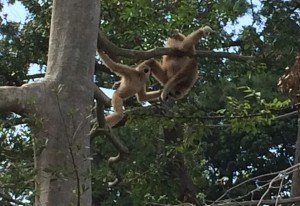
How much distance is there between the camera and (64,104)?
400 centimetres

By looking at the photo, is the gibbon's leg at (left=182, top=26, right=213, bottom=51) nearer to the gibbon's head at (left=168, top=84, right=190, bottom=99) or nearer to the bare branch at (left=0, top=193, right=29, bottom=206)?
the gibbon's head at (left=168, top=84, right=190, bottom=99)

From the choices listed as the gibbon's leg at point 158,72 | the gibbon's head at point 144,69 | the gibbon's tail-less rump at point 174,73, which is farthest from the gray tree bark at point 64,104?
the gibbon's leg at point 158,72

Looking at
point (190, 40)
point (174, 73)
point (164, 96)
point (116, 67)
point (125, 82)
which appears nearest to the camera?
point (190, 40)

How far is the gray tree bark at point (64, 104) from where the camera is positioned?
3773mm

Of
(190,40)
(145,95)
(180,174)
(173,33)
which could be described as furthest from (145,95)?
(180,174)

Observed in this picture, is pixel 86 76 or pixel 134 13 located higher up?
pixel 134 13

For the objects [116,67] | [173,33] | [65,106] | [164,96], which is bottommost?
[65,106]

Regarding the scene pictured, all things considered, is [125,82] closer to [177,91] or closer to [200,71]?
[177,91]

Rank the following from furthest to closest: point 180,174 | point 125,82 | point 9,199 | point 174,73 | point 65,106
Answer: point 180,174 < point 174,73 < point 125,82 < point 65,106 < point 9,199

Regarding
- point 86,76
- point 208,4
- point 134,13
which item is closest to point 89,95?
point 86,76

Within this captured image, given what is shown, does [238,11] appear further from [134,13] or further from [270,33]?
[134,13]

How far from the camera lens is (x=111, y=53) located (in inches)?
197

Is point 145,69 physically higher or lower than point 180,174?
higher

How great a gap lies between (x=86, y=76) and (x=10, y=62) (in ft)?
14.5
